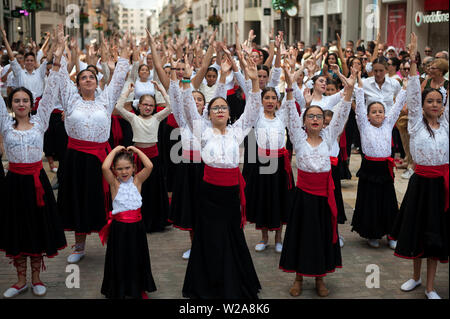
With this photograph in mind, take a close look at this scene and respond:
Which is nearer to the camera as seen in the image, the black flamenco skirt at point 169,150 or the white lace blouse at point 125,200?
the white lace blouse at point 125,200

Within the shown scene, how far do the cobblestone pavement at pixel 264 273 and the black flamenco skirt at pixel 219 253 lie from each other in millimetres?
327

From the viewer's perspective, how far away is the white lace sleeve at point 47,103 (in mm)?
5397

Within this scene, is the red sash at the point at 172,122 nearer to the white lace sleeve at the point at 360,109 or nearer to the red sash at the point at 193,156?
the red sash at the point at 193,156

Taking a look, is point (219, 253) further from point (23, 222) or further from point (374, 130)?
point (374, 130)

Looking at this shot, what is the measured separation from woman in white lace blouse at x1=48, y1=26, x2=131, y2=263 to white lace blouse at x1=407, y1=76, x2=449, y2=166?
3.11 meters

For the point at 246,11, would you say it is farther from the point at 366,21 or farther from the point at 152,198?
the point at 152,198

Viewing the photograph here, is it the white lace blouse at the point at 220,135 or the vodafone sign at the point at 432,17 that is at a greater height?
the vodafone sign at the point at 432,17

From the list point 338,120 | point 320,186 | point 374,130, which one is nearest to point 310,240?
point 320,186

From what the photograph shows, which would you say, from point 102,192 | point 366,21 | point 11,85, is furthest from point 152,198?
point 366,21

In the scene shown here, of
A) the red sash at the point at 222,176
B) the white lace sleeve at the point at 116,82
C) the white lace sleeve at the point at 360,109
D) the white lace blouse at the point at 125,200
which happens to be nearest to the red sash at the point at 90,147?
the white lace sleeve at the point at 116,82

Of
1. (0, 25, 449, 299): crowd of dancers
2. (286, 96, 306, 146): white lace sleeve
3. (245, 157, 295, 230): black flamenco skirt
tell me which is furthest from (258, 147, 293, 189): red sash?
(286, 96, 306, 146): white lace sleeve

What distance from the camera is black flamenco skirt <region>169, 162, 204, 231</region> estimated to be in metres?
6.39

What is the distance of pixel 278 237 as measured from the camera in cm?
656

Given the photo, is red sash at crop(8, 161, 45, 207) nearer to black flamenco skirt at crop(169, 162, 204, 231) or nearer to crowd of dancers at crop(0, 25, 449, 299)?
crowd of dancers at crop(0, 25, 449, 299)
